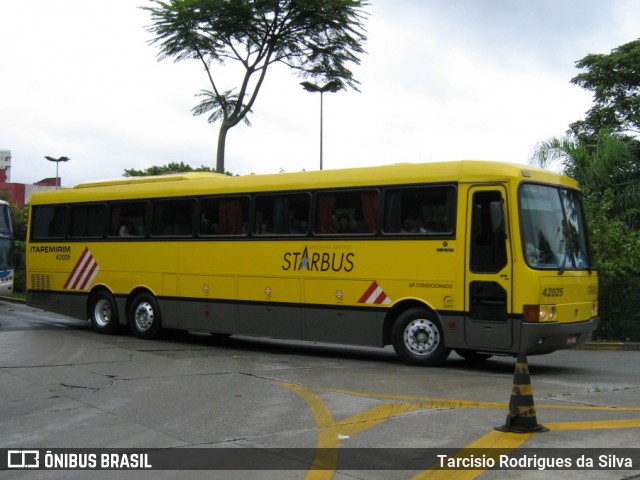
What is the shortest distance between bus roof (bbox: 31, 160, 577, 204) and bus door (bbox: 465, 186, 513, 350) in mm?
361

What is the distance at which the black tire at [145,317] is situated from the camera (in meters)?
16.9

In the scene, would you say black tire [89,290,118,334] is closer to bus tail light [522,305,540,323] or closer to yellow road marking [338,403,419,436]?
bus tail light [522,305,540,323]

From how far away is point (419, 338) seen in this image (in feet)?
42.7

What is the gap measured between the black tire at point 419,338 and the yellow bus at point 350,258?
22 mm

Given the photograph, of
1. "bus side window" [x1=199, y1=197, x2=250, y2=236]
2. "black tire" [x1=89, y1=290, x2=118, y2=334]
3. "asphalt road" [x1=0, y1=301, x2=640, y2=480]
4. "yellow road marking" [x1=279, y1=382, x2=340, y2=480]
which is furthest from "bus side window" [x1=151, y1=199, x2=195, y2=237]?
"yellow road marking" [x1=279, y1=382, x2=340, y2=480]

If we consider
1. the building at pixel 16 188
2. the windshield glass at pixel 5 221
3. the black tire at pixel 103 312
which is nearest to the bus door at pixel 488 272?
the black tire at pixel 103 312

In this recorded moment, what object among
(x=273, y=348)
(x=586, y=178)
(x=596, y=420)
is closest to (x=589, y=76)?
(x=586, y=178)

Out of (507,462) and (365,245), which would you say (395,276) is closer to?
(365,245)

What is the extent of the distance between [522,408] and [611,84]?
35570 millimetres

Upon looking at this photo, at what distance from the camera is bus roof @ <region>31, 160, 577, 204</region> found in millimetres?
12398

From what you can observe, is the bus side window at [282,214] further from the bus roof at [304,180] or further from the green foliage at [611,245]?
the green foliage at [611,245]

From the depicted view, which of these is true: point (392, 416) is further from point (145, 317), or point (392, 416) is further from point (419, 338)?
point (145, 317)

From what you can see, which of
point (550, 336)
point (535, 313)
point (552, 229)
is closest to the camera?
point (535, 313)

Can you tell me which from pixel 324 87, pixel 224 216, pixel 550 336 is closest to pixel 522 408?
pixel 550 336
